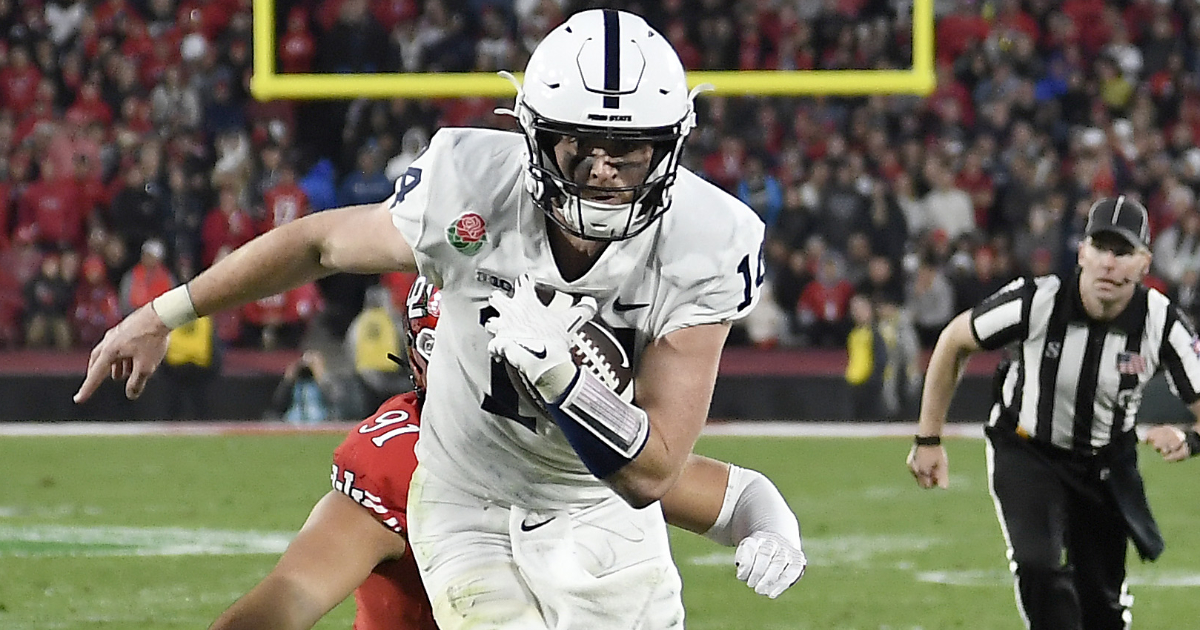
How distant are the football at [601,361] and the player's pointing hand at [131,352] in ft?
2.49

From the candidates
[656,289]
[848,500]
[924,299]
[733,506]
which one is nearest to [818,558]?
[848,500]

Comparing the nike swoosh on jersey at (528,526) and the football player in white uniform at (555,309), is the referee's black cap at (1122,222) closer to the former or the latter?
the football player in white uniform at (555,309)

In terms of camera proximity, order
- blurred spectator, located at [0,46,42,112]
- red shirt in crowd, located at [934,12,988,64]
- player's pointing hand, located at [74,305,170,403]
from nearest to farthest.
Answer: player's pointing hand, located at [74,305,170,403] < red shirt in crowd, located at [934,12,988,64] < blurred spectator, located at [0,46,42,112]

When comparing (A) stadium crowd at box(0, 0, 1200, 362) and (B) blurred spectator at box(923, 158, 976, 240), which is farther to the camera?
(B) blurred spectator at box(923, 158, 976, 240)

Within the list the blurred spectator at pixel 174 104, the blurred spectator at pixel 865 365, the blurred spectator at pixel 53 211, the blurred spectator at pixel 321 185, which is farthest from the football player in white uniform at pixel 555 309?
the blurred spectator at pixel 174 104

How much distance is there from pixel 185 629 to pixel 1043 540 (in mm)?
2696

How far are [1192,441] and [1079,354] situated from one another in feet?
1.56

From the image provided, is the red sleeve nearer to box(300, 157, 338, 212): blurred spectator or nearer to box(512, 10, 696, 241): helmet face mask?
box(512, 10, 696, 241): helmet face mask

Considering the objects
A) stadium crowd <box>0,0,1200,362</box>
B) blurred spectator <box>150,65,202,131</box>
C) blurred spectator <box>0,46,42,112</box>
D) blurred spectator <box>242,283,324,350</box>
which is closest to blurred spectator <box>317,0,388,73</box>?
stadium crowd <box>0,0,1200,362</box>

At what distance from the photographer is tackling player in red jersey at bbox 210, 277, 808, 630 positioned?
3336 millimetres

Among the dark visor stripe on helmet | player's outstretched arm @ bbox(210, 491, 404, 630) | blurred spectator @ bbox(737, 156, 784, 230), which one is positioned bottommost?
blurred spectator @ bbox(737, 156, 784, 230)

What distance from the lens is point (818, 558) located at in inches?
276

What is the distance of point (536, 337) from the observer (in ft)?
8.85

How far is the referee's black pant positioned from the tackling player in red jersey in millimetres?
1395
